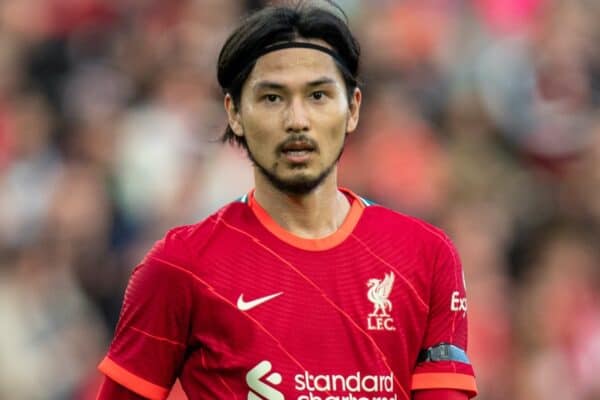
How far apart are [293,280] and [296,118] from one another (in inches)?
18.3

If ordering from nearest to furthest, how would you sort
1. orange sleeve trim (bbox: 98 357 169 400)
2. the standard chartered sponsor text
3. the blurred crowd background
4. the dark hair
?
the standard chartered sponsor text → orange sleeve trim (bbox: 98 357 169 400) → the dark hair → the blurred crowd background

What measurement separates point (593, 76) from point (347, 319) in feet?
18.1

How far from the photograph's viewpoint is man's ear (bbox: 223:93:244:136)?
4.86 m

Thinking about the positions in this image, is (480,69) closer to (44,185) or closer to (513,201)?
(513,201)

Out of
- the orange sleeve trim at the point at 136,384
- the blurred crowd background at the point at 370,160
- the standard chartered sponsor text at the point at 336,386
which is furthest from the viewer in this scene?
the blurred crowd background at the point at 370,160

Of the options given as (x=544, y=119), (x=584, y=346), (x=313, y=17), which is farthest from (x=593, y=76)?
(x=313, y=17)

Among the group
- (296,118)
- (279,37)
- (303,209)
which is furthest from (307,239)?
(279,37)

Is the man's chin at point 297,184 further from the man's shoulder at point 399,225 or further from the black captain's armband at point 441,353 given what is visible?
the black captain's armband at point 441,353

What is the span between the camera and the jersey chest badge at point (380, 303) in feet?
15.4

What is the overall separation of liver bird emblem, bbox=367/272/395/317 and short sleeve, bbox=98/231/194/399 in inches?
20.5

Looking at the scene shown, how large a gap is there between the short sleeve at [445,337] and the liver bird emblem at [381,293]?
138 millimetres

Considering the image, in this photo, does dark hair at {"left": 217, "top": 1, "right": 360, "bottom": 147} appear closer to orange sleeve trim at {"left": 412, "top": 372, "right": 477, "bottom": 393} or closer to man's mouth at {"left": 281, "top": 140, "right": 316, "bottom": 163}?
man's mouth at {"left": 281, "top": 140, "right": 316, "bottom": 163}

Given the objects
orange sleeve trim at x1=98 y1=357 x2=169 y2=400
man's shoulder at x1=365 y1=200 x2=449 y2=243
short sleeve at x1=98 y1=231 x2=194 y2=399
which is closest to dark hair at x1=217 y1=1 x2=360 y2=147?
man's shoulder at x1=365 y1=200 x2=449 y2=243

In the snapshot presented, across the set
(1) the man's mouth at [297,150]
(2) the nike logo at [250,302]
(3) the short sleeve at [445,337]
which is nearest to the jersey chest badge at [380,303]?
(3) the short sleeve at [445,337]
